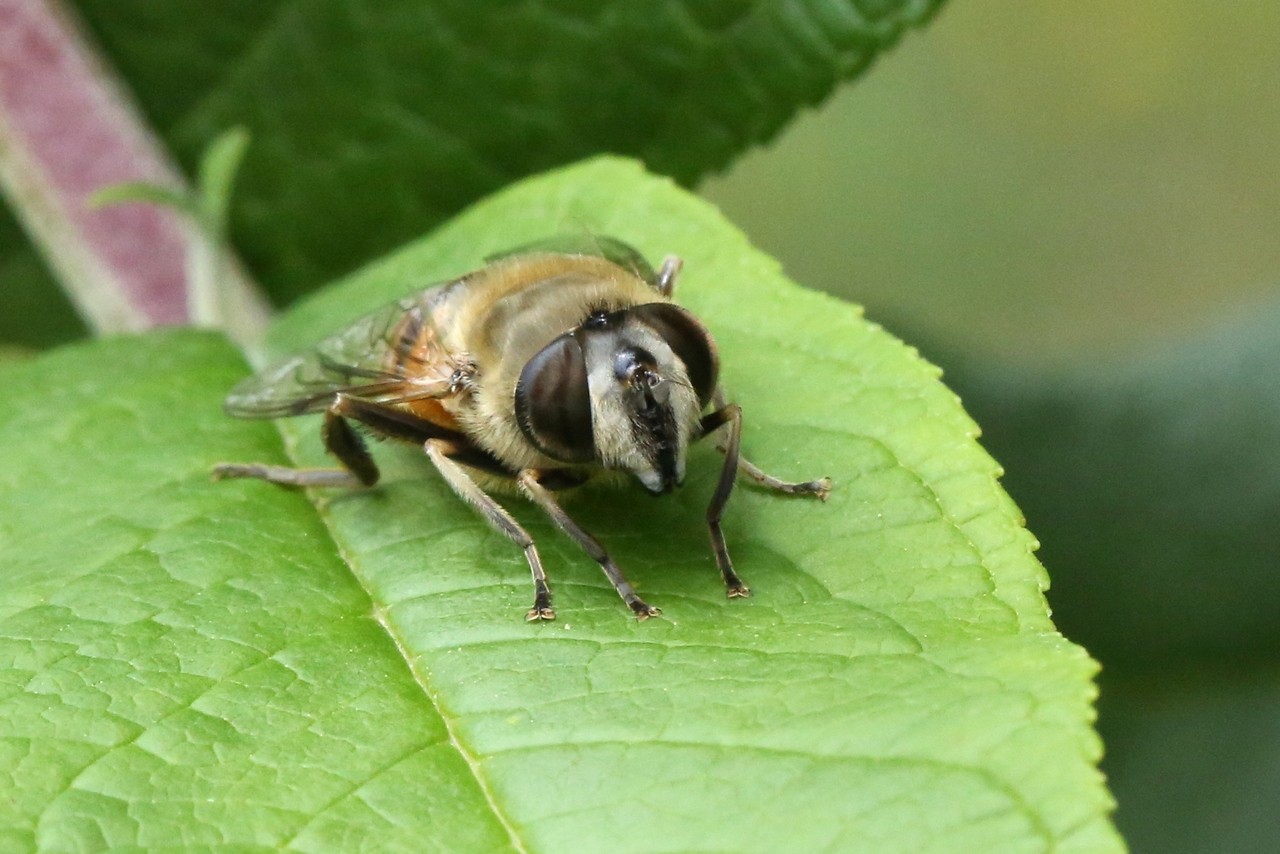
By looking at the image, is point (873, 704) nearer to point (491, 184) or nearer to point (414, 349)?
point (414, 349)

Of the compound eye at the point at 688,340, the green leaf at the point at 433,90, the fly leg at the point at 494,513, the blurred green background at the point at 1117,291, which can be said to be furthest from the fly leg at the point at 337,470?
the blurred green background at the point at 1117,291

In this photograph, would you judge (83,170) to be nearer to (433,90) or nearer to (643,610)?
(433,90)

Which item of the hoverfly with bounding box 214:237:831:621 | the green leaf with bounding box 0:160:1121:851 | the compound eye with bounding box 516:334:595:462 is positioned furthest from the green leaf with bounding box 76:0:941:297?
the compound eye with bounding box 516:334:595:462

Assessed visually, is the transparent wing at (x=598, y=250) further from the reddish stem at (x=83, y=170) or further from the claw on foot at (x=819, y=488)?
the reddish stem at (x=83, y=170)

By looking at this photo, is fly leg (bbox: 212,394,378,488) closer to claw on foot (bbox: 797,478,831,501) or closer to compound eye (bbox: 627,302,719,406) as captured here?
compound eye (bbox: 627,302,719,406)


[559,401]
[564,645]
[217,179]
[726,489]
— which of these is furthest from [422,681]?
[217,179]

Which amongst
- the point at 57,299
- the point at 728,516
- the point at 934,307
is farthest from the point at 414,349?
the point at 934,307
